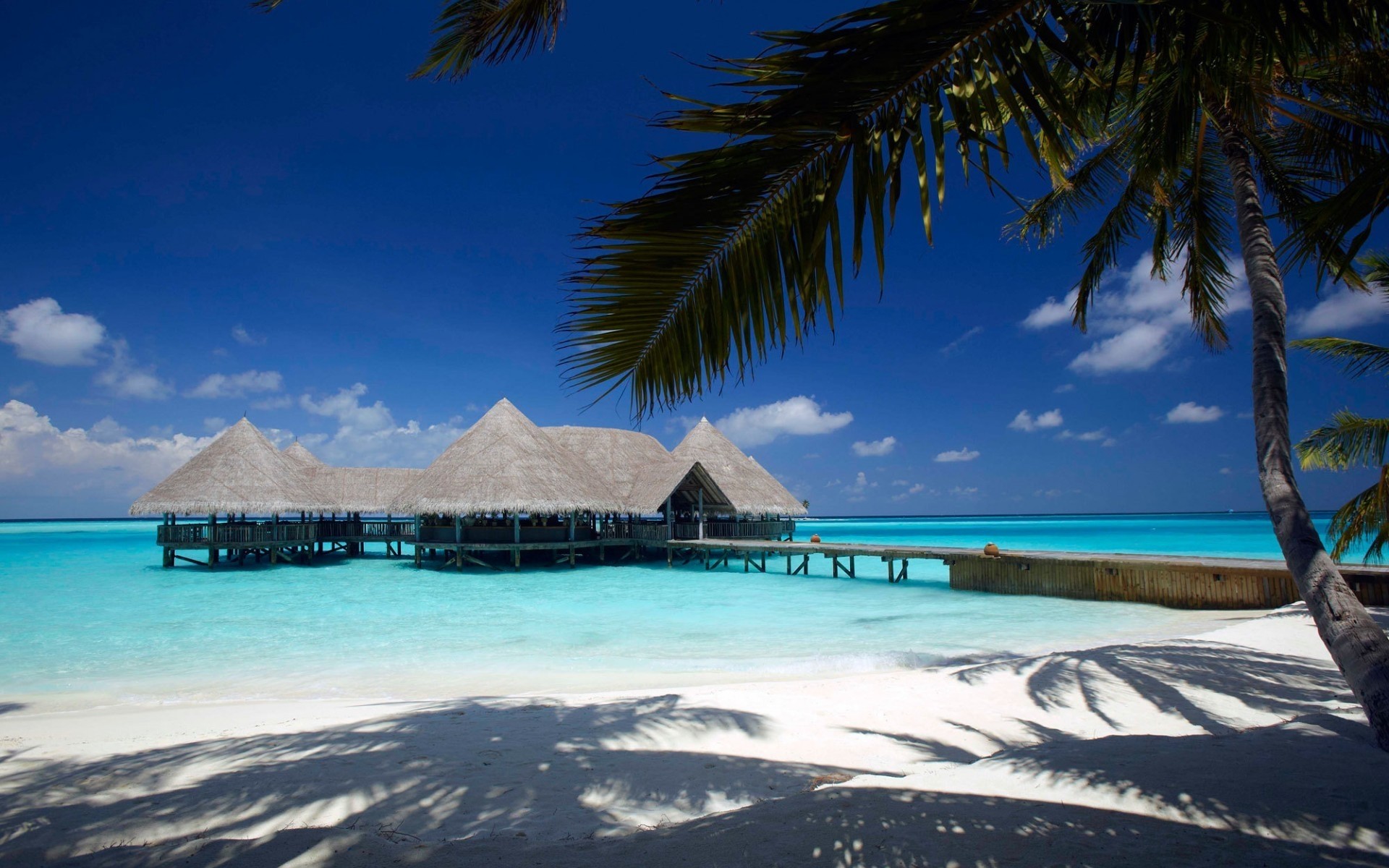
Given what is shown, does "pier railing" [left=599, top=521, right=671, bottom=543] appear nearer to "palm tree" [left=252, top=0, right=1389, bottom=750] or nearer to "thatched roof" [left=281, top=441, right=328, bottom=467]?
"thatched roof" [left=281, top=441, right=328, bottom=467]

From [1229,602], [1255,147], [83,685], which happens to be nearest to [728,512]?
[1229,602]

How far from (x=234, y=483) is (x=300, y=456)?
581 centimetres

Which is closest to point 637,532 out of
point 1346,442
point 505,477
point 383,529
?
point 505,477

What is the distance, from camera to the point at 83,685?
8703 millimetres

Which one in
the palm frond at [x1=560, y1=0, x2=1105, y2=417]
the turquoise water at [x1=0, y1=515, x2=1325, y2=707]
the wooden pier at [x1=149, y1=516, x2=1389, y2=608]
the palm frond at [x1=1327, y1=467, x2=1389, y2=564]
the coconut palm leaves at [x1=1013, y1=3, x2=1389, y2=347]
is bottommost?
the turquoise water at [x1=0, y1=515, x2=1325, y2=707]

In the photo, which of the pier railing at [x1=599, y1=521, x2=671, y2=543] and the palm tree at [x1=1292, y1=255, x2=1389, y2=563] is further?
the pier railing at [x1=599, y1=521, x2=671, y2=543]

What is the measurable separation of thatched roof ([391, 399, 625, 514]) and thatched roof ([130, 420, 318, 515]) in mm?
4651

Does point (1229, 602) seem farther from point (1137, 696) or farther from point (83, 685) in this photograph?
point (83, 685)

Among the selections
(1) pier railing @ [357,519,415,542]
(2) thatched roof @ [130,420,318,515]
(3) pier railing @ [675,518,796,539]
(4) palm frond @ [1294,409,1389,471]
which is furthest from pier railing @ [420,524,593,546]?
(4) palm frond @ [1294,409,1389,471]

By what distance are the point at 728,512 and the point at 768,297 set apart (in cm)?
2469

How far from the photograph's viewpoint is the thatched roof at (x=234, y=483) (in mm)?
23109

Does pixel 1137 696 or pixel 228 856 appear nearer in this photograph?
pixel 228 856

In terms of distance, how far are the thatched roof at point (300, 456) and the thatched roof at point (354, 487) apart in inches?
21.5

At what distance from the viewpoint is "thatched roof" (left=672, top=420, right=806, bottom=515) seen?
85.6 ft
